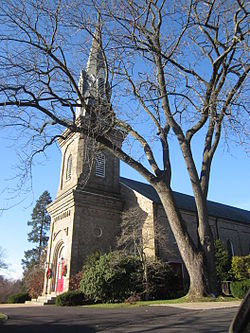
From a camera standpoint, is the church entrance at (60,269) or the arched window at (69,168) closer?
the church entrance at (60,269)

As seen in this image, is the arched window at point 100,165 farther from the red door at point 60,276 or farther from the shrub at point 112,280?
the shrub at point 112,280

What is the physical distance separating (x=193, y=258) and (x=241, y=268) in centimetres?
1025

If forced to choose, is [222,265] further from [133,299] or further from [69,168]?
[69,168]

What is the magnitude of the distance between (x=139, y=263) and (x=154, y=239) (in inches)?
101

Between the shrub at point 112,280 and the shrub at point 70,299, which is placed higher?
the shrub at point 112,280

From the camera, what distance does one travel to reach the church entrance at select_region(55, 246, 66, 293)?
22.1 m

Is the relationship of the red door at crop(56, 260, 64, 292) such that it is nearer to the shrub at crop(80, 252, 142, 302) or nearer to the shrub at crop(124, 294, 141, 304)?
the shrub at crop(80, 252, 142, 302)

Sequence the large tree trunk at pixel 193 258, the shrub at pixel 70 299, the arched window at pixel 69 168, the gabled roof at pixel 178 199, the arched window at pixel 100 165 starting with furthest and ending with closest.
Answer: the arched window at pixel 69 168 → the arched window at pixel 100 165 → the gabled roof at pixel 178 199 → the shrub at pixel 70 299 → the large tree trunk at pixel 193 258

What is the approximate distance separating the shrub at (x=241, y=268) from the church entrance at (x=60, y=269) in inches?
477

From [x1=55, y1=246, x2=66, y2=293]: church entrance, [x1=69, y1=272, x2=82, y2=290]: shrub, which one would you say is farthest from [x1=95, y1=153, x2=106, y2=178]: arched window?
[x1=69, y1=272, x2=82, y2=290]: shrub

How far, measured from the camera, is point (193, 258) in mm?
12102

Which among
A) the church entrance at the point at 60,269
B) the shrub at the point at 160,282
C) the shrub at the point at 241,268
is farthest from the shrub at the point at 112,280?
the shrub at the point at 241,268

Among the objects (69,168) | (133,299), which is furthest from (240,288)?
(69,168)

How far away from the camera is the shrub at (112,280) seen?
17391 millimetres
